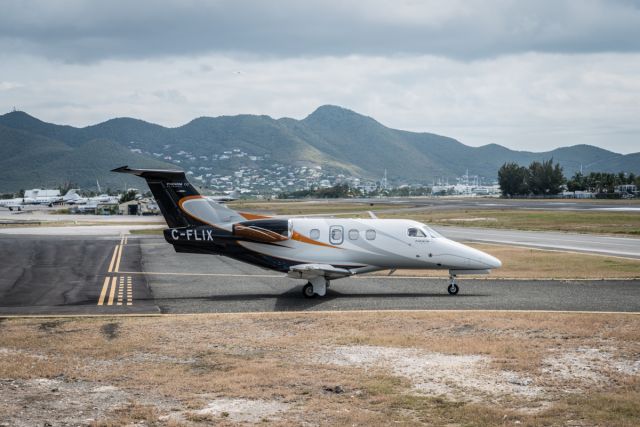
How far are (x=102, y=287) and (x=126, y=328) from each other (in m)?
11.0

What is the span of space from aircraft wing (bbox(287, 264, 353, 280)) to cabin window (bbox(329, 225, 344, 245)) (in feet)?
3.93

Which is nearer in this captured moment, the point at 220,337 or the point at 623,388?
the point at 623,388

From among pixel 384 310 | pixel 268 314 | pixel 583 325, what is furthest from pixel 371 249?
pixel 583 325

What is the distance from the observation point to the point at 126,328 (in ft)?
67.2

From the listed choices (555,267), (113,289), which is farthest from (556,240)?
(113,289)

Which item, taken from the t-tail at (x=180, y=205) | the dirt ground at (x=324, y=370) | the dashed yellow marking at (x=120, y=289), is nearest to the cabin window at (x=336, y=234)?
the t-tail at (x=180, y=205)

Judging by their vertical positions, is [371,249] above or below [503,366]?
above

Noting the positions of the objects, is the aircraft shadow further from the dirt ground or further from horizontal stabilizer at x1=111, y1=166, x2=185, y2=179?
horizontal stabilizer at x1=111, y1=166, x2=185, y2=179

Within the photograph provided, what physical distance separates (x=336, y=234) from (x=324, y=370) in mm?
12763

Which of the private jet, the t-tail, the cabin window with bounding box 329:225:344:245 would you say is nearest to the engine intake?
the private jet

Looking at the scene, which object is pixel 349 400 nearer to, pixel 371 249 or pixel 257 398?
pixel 257 398

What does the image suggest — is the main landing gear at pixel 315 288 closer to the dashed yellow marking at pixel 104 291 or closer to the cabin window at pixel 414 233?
the cabin window at pixel 414 233

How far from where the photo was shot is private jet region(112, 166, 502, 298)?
27.6m

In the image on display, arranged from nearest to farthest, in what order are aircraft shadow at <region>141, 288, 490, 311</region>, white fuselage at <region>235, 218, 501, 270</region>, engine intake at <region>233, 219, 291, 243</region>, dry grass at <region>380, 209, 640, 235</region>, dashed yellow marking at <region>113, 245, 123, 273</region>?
aircraft shadow at <region>141, 288, 490, 311</region>, engine intake at <region>233, 219, 291, 243</region>, white fuselage at <region>235, 218, 501, 270</region>, dashed yellow marking at <region>113, 245, 123, 273</region>, dry grass at <region>380, 209, 640, 235</region>
